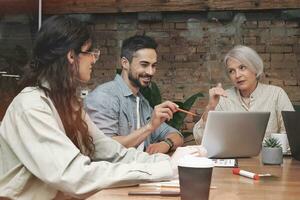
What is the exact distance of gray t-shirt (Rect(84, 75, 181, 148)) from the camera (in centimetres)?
285

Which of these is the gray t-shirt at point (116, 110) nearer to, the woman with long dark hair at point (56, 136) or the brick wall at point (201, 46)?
the woman with long dark hair at point (56, 136)

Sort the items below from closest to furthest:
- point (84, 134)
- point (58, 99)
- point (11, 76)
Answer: point (58, 99), point (84, 134), point (11, 76)

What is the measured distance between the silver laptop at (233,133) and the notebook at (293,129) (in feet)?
0.33

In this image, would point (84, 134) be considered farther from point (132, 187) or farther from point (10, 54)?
point (10, 54)

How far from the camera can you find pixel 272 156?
86.8 inches

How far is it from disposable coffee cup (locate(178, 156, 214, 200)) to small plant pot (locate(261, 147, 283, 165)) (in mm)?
957

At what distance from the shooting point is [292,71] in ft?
14.7

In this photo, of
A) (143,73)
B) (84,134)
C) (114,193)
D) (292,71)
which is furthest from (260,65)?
(114,193)

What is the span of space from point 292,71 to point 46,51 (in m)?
3.28

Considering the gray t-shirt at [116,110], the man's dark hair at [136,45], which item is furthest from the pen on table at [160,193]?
the man's dark hair at [136,45]

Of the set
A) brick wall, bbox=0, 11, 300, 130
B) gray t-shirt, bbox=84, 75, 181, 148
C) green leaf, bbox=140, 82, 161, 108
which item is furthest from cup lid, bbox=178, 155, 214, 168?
brick wall, bbox=0, 11, 300, 130

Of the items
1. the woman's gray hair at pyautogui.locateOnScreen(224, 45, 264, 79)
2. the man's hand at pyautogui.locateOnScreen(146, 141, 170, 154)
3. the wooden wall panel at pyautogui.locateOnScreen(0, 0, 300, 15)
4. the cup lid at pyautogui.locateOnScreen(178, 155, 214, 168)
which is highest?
the wooden wall panel at pyautogui.locateOnScreen(0, 0, 300, 15)

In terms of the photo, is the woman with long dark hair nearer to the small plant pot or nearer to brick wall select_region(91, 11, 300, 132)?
the small plant pot

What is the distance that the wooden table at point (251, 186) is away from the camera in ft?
4.79
